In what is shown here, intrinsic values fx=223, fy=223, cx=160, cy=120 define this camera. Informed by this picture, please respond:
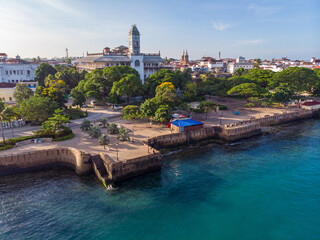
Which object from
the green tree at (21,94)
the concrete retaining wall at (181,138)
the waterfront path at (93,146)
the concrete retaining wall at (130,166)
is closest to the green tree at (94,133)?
the waterfront path at (93,146)

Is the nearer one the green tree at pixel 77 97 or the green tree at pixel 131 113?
the green tree at pixel 131 113

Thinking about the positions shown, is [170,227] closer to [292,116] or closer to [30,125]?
[30,125]

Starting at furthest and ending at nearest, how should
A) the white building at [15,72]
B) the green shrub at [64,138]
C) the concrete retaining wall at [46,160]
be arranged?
the white building at [15,72] < the green shrub at [64,138] < the concrete retaining wall at [46,160]

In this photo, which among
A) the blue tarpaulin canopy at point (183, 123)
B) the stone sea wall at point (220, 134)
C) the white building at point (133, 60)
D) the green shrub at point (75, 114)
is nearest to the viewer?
the stone sea wall at point (220, 134)

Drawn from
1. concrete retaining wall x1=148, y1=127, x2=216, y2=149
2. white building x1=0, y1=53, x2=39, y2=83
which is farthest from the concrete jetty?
white building x1=0, y1=53, x2=39, y2=83

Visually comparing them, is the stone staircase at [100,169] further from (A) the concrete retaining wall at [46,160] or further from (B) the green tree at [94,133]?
(B) the green tree at [94,133]
